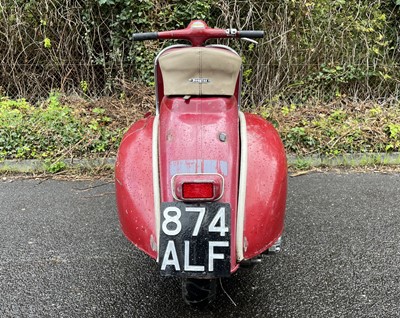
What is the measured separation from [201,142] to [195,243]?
46cm

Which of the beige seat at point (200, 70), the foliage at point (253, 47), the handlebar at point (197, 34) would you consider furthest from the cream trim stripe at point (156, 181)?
the foliage at point (253, 47)

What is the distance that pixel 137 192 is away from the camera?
1843 mm

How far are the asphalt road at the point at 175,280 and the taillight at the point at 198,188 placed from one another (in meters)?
0.79

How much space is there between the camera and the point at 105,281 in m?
2.37

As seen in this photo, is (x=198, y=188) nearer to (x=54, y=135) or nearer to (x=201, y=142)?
(x=201, y=142)

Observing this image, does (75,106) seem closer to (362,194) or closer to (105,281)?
(105,281)

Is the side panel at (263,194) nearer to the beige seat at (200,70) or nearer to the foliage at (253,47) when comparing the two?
the beige seat at (200,70)

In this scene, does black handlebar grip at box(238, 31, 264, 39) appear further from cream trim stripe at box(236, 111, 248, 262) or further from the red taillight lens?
the red taillight lens

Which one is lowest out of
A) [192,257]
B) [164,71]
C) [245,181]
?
[192,257]

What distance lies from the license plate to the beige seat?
2.22 ft

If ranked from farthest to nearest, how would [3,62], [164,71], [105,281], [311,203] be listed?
[3,62]
[311,203]
[105,281]
[164,71]

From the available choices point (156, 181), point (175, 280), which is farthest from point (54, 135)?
point (156, 181)

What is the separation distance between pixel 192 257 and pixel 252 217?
33cm

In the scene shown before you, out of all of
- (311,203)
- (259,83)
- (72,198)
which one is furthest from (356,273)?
(259,83)
